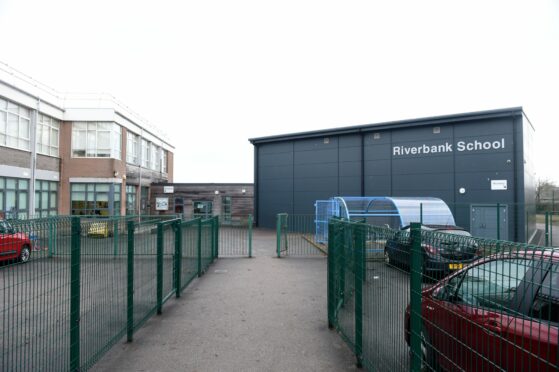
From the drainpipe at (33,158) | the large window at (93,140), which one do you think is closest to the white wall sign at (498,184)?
the large window at (93,140)

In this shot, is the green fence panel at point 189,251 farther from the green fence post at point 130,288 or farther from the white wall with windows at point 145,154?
the white wall with windows at point 145,154

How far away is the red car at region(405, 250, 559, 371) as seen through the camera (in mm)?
1837

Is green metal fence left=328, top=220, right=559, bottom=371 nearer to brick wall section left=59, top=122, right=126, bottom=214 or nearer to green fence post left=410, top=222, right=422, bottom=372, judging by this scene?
green fence post left=410, top=222, right=422, bottom=372

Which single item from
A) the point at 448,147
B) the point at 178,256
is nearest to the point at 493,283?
the point at 178,256

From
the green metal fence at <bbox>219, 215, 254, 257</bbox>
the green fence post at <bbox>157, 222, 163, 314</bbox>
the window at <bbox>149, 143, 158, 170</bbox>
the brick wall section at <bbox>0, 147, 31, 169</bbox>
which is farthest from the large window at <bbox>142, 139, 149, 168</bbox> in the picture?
the green fence post at <bbox>157, 222, 163, 314</bbox>

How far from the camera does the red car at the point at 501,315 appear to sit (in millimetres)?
1837

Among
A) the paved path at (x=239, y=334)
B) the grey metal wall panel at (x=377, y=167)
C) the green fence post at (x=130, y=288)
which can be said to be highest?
the grey metal wall panel at (x=377, y=167)

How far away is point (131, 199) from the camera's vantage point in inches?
1085

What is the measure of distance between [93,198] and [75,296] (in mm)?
22773

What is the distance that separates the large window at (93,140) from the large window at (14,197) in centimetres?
453

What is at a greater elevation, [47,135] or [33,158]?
[47,135]

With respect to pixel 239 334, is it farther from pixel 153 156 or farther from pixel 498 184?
pixel 153 156

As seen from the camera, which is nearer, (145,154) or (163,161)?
(145,154)

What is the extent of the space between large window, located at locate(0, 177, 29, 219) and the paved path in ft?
50.7
